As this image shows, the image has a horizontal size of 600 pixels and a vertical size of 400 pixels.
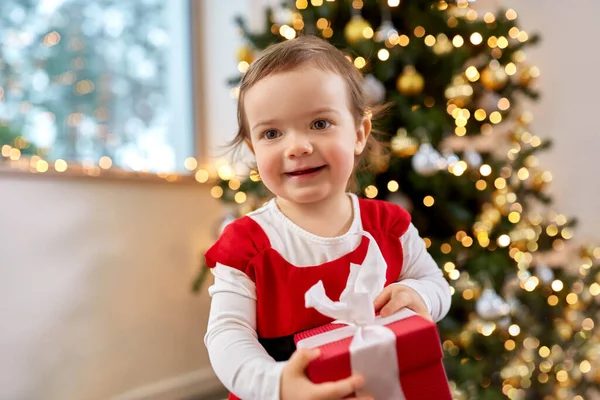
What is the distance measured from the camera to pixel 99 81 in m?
2.15

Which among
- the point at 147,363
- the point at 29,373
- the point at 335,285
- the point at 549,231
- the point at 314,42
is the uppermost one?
the point at 314,42

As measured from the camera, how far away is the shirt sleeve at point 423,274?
2.76ft

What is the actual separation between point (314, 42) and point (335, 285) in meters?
0.39

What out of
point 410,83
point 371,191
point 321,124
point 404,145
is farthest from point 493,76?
point 321,124

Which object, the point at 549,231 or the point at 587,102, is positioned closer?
the point at 549,231

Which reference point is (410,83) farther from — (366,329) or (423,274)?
(366,329)

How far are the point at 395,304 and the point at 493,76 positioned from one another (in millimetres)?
1313

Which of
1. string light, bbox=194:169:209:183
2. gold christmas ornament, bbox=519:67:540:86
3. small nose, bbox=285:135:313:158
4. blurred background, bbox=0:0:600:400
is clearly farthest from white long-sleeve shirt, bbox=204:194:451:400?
string light, bbox=194:169:209:183

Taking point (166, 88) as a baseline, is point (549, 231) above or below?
below

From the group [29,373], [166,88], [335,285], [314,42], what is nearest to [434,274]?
[335,285]

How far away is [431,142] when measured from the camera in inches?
63.7

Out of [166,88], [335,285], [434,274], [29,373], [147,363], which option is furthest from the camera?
[166,88]

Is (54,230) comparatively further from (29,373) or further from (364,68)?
(364,68)

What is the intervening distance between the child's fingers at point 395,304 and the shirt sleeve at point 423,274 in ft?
0.32
